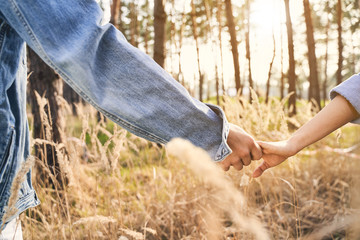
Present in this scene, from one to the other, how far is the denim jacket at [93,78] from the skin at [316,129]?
394mm

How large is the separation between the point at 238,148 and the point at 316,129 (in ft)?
1.06

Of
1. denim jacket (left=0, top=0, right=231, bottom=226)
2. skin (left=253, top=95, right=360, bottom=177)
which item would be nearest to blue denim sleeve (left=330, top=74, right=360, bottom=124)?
skin (left=253, top=95, right=360, bottom=177)

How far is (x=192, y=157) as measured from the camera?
0.44m

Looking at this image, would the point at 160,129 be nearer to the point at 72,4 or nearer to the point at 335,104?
the point at 72,4

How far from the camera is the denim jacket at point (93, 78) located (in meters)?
0.61

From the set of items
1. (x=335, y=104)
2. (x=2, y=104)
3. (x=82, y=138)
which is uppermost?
(x=2, y=104)

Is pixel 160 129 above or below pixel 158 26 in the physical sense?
below

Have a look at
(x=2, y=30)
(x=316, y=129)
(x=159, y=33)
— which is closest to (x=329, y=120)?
(x=316, y=129)

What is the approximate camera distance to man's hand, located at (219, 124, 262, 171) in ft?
3.03

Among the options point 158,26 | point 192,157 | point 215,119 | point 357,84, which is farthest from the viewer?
point 158,26

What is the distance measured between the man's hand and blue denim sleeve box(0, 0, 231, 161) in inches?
5.7

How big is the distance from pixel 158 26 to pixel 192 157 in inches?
125

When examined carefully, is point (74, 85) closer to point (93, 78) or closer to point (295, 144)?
point (93, 78)

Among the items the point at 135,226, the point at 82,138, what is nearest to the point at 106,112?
the point at 82,138
